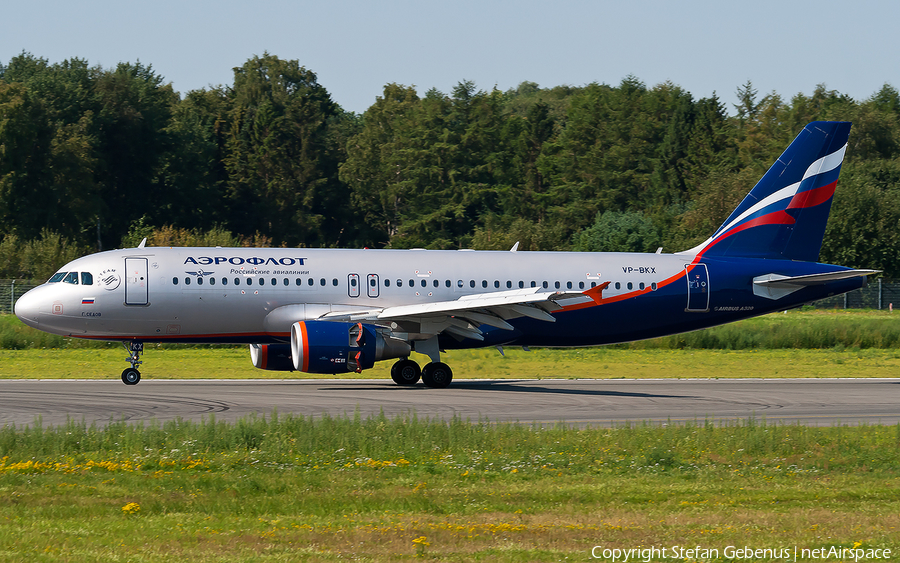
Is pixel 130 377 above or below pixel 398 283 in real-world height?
below

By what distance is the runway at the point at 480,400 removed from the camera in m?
22.7

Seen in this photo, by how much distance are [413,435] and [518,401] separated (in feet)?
27.1

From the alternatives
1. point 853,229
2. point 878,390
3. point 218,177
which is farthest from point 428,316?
point 218,177

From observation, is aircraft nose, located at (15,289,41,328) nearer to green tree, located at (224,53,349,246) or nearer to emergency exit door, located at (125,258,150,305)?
emergency exit door, located at (125,258,150,305)

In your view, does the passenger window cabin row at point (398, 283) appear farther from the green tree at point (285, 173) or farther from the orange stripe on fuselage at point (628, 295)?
the green tree at point (285, 173)

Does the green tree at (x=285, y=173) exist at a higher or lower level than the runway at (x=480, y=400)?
higher

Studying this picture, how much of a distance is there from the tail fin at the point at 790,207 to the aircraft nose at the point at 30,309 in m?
20.5

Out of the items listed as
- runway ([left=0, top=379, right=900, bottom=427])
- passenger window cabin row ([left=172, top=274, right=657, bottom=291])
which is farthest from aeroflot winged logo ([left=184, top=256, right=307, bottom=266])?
runway ([left=0, top=379, right=900, bottom=427])

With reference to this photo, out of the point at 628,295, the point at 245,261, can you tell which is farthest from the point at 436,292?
the point at 628,295

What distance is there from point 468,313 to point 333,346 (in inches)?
163

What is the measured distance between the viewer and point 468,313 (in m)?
29.5

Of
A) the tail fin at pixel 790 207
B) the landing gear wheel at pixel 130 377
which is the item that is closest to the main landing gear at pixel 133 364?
the landing gear wheel at pixel 130 377

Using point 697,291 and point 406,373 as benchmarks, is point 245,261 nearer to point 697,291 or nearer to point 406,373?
point 406,373

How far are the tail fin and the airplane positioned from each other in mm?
47
